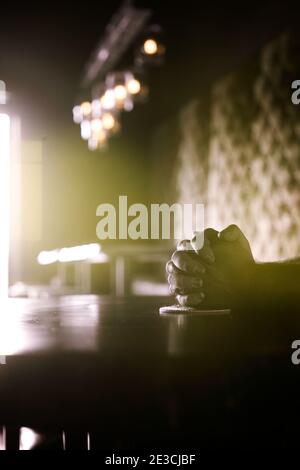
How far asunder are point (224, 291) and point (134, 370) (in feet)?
2.01

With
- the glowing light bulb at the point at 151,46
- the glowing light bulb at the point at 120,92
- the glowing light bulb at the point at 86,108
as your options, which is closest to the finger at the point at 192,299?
the glowing light bulb at the point at 151,46

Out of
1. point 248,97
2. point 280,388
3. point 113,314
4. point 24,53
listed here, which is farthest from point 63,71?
point 280,388

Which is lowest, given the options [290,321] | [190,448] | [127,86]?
[190,448]

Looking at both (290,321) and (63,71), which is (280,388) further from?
(63,71)

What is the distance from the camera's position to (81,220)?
755 centimetres

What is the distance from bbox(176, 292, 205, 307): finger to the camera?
3.89 feet

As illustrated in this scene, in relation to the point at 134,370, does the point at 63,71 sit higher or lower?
higher

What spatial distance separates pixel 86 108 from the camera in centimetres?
608

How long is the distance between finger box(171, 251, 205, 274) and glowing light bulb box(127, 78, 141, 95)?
12.6 feet

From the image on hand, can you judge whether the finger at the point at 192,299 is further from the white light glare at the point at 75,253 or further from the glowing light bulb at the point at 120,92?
the glowing light bulb at the point at 120,92

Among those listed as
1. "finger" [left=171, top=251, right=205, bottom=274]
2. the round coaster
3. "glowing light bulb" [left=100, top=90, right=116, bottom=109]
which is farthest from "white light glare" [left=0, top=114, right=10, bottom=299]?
"finger" [left=171, top=251, right=205, bottom=274]

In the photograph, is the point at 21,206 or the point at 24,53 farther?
the point at 21,206

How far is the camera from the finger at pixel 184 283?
3.73ft

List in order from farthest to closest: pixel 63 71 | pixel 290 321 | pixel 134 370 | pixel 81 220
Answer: pixel 81 220, pixel 63 71, pixel 290 321, pixel 134 370
